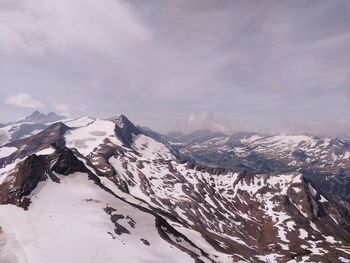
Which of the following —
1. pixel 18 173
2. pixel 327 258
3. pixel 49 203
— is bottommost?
pixel 327 258

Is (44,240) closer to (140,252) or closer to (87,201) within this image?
(140,252)

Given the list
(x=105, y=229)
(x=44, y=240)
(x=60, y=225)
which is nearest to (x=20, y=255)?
(x=44, y=240)

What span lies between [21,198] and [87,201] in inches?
708

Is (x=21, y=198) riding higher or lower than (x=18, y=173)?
lower

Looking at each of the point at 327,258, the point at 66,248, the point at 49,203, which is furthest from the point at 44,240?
the point at 327,258

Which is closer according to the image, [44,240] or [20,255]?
[20,255]

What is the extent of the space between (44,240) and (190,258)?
115ft

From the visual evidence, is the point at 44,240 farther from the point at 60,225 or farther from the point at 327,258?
the point at 327,258

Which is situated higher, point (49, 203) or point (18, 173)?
point (18, 173)

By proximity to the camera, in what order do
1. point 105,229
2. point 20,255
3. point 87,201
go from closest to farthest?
1. point 20,255
2. point 105,229
3. point 87,201

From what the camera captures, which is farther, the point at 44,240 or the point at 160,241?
the point at 160,241

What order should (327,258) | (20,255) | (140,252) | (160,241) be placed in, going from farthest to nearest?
(327,258), (160,241), (140,252), (20,255)

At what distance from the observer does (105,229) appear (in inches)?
3369

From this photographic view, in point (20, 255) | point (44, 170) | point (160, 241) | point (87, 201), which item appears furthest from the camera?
point (44, 170)
